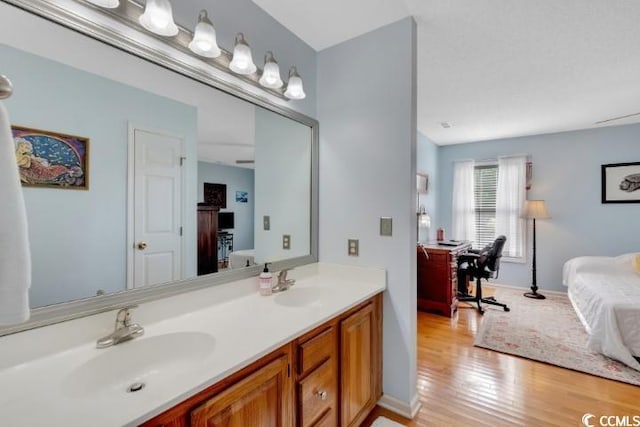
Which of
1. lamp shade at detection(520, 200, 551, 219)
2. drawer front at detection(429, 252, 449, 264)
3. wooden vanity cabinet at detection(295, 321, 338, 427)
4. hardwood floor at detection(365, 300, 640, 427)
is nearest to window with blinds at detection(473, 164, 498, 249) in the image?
lamp shade at detection(520, 200, 551, 219)

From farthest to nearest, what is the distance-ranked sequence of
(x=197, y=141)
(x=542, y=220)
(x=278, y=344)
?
1. (x=542, y=220)
2. (x=197, y=141)
3. (x=278, y=344)

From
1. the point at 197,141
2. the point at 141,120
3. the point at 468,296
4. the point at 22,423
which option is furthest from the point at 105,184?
the point at 468,296

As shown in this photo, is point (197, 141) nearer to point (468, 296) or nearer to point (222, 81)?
point (222, 81)

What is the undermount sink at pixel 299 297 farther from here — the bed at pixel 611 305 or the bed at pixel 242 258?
the bed at pixel 611 305

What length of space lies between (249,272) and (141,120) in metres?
0.91

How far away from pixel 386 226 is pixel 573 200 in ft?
13.2

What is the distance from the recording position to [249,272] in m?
1.62

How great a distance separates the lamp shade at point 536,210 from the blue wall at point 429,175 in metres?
1.31

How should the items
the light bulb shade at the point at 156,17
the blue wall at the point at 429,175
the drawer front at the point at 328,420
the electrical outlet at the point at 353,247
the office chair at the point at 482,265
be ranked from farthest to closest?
1. the blue wall at the point at 429,175
2. the office chair at the point at 482,265
3. the electrical outlet at the point at 353,247
4. the drawer front at the point at 328,420
5. the light bulb shade at the point at 156,17

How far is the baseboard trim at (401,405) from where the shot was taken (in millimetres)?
1772

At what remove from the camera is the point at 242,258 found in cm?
162

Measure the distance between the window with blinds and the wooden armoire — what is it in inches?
183

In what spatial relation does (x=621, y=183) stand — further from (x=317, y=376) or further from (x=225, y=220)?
(x=225, y=220)

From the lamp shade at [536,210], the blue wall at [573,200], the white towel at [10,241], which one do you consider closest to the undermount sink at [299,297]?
the white towel at [10,241]
